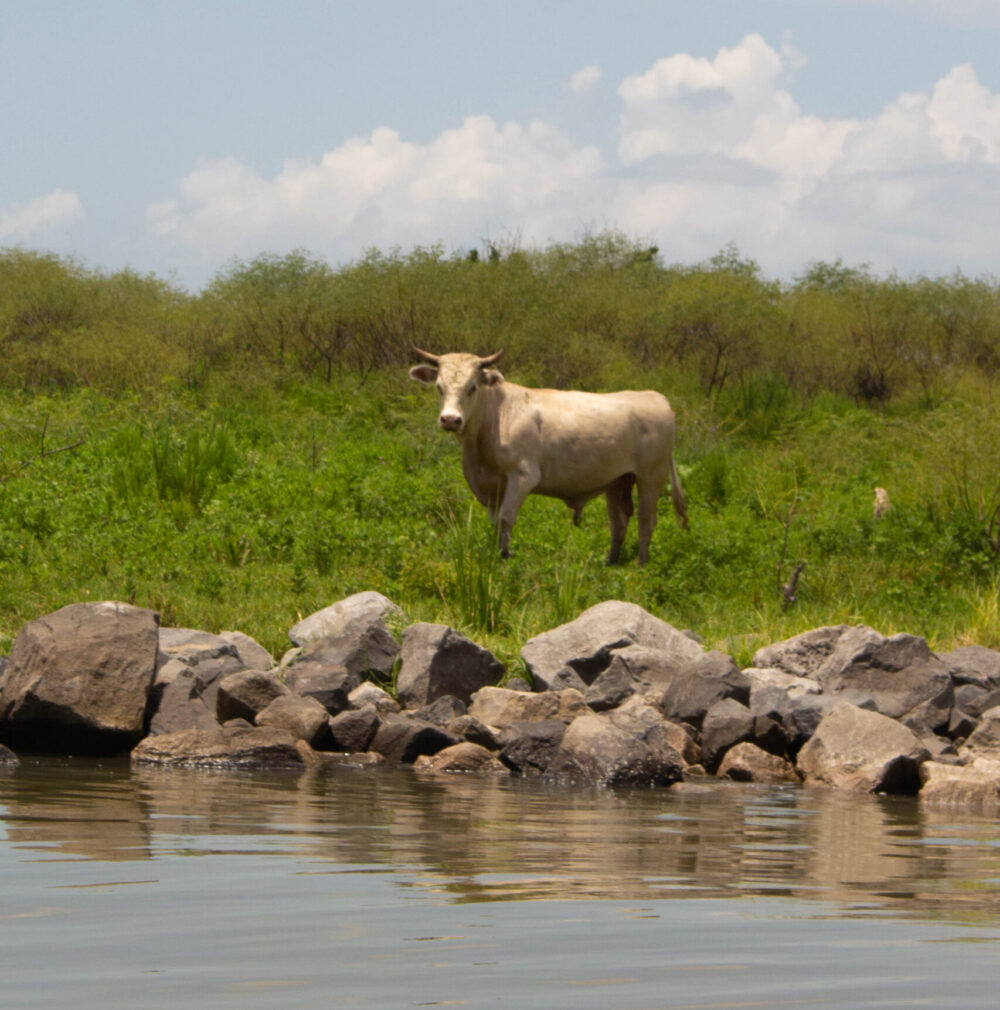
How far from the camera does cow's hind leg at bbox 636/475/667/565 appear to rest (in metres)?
13.7

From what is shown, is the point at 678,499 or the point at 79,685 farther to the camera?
the point at 678,499

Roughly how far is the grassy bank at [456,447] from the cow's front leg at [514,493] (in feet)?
0.99

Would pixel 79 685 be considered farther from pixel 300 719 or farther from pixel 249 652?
pixel 249 652

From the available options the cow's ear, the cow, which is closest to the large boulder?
the cow

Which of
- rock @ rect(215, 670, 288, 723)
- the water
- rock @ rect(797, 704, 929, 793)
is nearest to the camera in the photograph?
the water

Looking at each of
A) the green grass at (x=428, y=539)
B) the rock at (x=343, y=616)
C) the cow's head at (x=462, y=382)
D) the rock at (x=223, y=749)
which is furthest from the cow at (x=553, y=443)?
the rock at (x=223, y=749)

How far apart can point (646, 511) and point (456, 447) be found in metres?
5.33

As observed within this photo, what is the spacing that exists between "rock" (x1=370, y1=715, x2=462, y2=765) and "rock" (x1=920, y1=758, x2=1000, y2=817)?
2520 mm

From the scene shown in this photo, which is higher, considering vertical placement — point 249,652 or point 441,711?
point 249,652

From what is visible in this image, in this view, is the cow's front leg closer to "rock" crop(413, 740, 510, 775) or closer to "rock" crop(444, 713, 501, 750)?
"rock" crop(444, 713, 501, 750)

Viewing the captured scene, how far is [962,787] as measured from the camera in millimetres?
7234

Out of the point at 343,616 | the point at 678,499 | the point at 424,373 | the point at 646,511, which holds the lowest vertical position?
the point at 343,616

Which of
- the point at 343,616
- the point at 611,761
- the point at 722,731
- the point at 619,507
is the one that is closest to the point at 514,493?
the point at 619,507

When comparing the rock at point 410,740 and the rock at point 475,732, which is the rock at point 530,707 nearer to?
the rock at point 475,732
